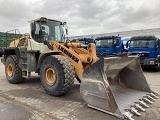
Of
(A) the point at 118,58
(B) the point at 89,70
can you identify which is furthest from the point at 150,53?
(B) the point at 89,70

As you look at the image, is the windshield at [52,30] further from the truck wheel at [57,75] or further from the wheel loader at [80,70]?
the truck wheel at [57,75]

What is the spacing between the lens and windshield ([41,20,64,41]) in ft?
23.5

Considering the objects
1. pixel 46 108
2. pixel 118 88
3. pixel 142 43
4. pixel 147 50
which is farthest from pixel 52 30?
pixel 142 43

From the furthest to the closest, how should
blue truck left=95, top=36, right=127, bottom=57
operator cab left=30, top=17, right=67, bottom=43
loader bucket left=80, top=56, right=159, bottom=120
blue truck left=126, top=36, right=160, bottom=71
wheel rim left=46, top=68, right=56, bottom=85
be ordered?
blue truck left=95, top=36, right=127, bottom=57, blue truck left=126, top=36, right=160, bottom=71, operator cab left=30, top=17, right=67, bottom=43, wheel rim left=46, top=68, right=56, bottom=85, loader bucket left=80, top=56, right=159, bottom=120

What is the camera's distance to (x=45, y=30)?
23.5 feet

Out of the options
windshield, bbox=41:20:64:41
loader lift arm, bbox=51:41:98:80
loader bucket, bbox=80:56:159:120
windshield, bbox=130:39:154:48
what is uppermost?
windshield, bbox=41:20:64:41

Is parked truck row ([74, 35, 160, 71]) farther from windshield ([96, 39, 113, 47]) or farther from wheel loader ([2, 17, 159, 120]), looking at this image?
wheel loader ([2, 17, 159, 120])

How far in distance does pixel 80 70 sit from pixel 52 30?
2.32 m

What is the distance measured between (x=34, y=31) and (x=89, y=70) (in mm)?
3155

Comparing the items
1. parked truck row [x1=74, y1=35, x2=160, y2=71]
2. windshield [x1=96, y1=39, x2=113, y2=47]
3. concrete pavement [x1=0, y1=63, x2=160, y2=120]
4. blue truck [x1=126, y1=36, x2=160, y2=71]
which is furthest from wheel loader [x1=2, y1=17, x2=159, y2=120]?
windshield [x1=96, y1=39, x2=113, y2=47]

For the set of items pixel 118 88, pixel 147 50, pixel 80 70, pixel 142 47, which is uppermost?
pixel 142 47

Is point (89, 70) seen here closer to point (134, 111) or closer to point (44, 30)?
point (134, 111)

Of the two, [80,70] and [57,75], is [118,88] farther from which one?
[57,75]

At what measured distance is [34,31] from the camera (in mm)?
7113
